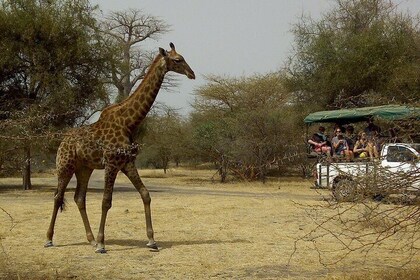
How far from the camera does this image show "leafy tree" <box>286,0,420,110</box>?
25984 millimetres

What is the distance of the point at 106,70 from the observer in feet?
76.9

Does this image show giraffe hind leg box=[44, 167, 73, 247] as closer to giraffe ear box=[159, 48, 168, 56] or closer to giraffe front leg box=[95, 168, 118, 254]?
giraffe front leg box=[95, 168, 118, 254]

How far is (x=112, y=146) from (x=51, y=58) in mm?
13535

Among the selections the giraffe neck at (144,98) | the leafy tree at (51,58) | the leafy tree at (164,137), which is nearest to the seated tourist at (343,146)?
the giraffe neck at (144,98)

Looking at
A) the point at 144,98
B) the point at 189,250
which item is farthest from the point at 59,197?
the point at 189,250

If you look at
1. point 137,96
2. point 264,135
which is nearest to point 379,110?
point 137,96

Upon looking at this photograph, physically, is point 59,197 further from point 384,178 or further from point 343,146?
point 384,178

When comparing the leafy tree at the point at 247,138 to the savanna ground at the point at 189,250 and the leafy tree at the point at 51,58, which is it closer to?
the leafy tree at the point at 51,58

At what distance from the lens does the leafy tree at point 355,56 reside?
26.0 m

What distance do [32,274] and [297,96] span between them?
24481mm


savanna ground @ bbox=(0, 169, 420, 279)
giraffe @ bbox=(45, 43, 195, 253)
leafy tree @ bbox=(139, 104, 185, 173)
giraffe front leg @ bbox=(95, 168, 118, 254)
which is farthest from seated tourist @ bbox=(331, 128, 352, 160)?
leafy tree @ bbox=(139, 104, 185, 173)

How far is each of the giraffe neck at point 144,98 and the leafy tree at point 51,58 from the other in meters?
11.5

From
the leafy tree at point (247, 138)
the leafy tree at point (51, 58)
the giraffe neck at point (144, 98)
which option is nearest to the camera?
the giraffe neck at point (144, 98)

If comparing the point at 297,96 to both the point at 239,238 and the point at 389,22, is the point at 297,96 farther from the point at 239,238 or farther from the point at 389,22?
the point at 239,238
